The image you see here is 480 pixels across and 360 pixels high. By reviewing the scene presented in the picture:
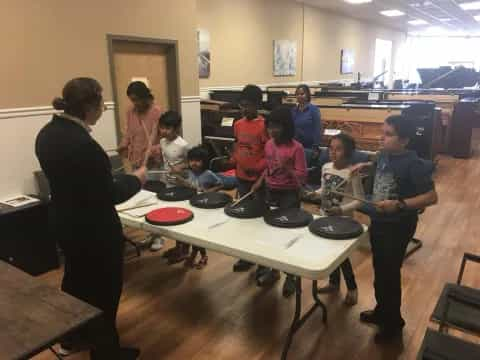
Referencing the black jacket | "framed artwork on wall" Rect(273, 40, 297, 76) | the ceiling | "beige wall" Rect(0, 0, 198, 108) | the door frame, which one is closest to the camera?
the black jacket

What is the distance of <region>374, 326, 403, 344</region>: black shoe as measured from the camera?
220 centimetres

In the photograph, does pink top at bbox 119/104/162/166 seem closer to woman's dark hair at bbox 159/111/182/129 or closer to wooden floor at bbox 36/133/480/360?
woman's dark hair at bbox 159/111/182/129

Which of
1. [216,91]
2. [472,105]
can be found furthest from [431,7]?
[216,91]

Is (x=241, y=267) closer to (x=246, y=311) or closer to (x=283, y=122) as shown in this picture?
(x=246, y=311)

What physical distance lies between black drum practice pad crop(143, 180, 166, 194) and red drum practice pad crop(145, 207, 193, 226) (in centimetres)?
52

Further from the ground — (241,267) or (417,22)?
(417,22)

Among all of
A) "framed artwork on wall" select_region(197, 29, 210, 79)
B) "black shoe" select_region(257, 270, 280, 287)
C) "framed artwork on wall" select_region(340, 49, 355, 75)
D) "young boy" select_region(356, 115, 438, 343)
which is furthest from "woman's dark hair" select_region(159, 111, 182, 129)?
"framed artwork on wall" select_region(340, 49, 355, 75)

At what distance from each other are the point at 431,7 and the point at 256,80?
554cm

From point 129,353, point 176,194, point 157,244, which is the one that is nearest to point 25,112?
point 157,244

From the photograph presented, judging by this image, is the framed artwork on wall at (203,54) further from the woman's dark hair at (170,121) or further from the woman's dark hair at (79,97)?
the woman's dark hair at (79,97)

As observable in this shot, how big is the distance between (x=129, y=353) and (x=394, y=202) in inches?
61.5

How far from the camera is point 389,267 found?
6.73ft

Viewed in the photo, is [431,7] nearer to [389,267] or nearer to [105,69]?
[105,69]

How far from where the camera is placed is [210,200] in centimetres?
230
